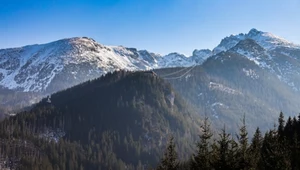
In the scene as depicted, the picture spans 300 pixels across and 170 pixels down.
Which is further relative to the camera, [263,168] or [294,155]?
[294,155]

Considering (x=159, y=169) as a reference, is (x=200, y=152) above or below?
above

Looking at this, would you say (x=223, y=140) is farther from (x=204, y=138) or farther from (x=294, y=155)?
(x=294, y=155)

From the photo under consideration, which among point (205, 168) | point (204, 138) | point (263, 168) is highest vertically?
point (204, 138)

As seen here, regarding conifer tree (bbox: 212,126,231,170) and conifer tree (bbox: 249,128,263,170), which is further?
conifer tree (bbox: 249,128,263,170)

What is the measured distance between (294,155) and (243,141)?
38.0 metres

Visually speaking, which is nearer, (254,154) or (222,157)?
(222,157)

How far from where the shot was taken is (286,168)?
44.4 metres

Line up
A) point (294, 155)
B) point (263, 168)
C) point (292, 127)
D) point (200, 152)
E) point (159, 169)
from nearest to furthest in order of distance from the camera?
point (200, 152)
point (159, 169)
point (263, 168)
point (294, 155)
point (292, 127)

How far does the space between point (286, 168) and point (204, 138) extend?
11.7 metres

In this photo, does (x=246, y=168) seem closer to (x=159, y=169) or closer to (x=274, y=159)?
(x=159, y=169)

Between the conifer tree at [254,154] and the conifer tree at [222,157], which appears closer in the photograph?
the conifer tree at [222,157]

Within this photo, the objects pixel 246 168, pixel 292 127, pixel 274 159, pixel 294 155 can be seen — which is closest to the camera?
pixel 246 168

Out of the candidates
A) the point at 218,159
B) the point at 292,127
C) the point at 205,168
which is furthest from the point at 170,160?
the point at 292,127

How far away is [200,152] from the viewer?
1698 inches
